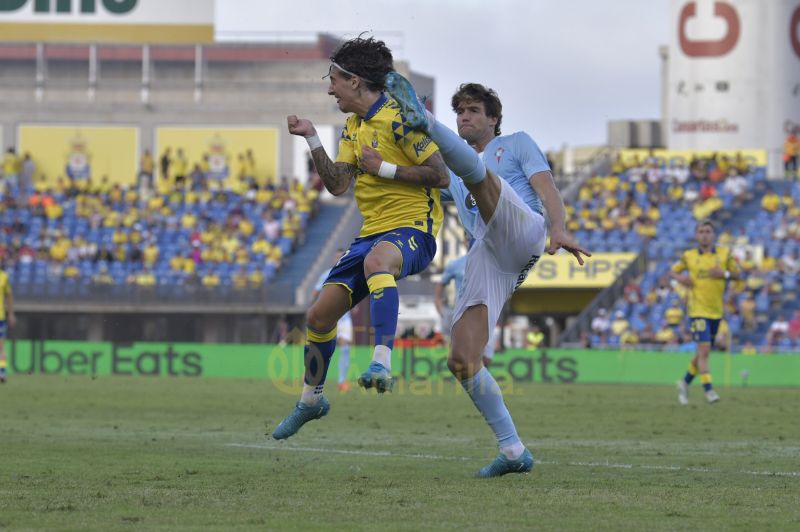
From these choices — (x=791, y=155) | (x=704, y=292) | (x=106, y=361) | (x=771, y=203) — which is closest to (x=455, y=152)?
(x=704, y=292)

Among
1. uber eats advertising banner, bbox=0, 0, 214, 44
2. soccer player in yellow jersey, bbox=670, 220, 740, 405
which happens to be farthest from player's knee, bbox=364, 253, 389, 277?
uber eats advertising banner, bbox=0, 0, 214, 44

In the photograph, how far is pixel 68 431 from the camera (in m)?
15.1

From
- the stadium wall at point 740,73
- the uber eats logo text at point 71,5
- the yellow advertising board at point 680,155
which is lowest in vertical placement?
the yellow advertising board at point 680,155

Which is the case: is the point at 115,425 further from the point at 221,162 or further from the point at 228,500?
the point at 221,162

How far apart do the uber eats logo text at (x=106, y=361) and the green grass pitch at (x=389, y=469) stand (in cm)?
1424

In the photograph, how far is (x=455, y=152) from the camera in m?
9.20

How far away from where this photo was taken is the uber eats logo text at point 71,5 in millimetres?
50562

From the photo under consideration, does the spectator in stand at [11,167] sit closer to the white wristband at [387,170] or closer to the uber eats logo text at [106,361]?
the uber eats logo text at [106,361]

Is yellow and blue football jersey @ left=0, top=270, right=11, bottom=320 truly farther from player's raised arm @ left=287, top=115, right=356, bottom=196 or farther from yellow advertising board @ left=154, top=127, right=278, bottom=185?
yellow advertising board @ left=154, top=127, right=278, bottom=185

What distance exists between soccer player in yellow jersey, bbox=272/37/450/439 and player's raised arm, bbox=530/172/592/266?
0.69 meters

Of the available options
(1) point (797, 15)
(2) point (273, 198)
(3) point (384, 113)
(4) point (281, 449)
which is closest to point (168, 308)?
(2) point (273, 198)

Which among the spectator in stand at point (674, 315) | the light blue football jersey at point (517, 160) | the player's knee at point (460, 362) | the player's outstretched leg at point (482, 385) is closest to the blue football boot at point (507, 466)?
the player's outstretched leg at point (482, 385)

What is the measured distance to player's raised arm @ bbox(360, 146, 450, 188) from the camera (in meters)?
9.63

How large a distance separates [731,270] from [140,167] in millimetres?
35069
